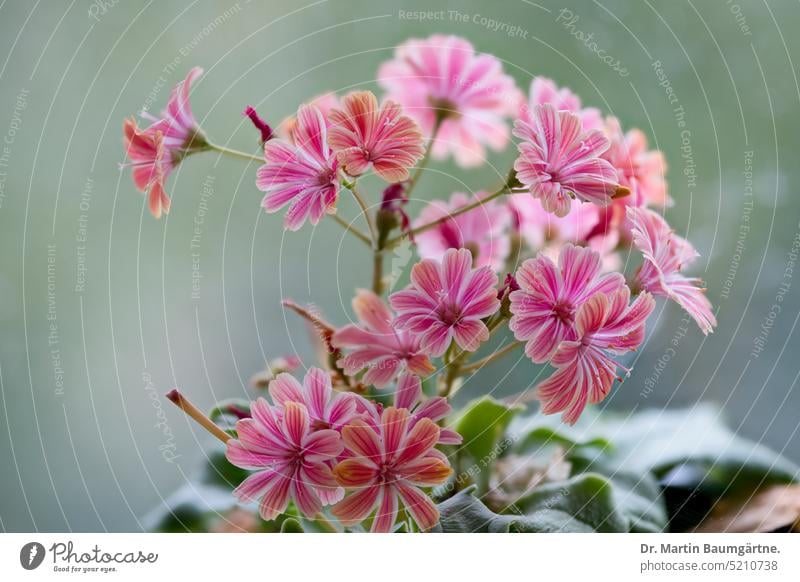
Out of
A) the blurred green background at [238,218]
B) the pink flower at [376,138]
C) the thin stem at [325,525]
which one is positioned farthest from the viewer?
the blurred green background at [238,218]

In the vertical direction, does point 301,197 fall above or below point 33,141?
below

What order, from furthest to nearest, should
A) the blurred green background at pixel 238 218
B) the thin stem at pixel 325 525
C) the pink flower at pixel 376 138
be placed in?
the blurred green background at pixel 238 218
the thin stem at pixel 325 525
the pink flower at pixel 376 138

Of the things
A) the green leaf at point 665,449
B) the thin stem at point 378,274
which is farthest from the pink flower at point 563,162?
the green leaf at point 665,449

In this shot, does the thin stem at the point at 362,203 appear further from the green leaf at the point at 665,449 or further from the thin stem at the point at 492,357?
the green leaf at the point at 665,449

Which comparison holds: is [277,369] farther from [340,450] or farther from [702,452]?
Result: [702,452]

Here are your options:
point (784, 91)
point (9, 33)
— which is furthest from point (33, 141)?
point (784, 91)

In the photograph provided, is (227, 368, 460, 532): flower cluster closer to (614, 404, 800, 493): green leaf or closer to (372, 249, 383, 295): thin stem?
(372, 249, 383, 295): thin stem

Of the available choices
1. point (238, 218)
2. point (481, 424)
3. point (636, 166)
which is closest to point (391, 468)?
point (481, 424)
